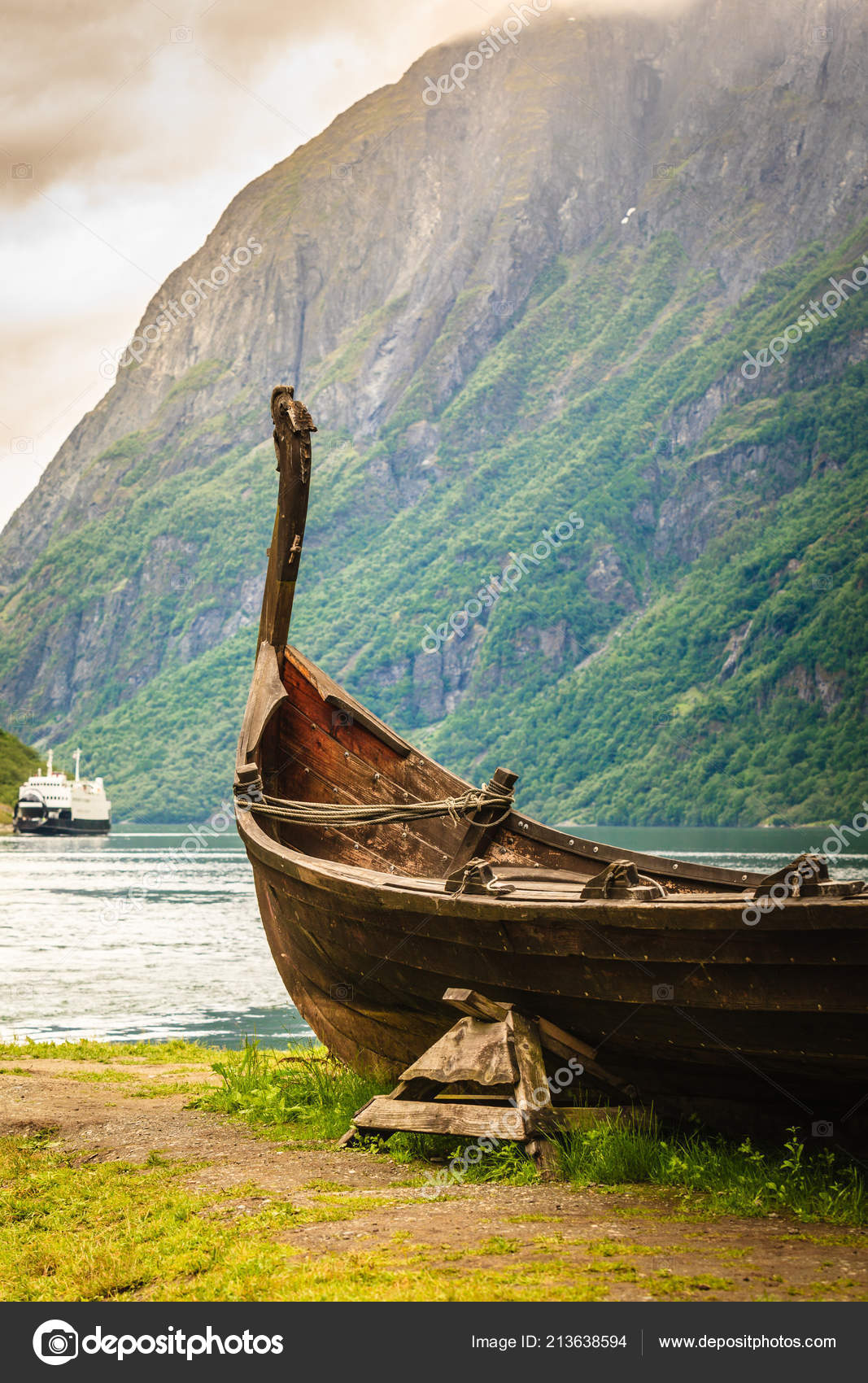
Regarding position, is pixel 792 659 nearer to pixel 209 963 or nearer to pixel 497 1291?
pixel 209 963

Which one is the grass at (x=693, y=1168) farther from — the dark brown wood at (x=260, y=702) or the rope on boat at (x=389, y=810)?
the dark brown wood at (x=260, y=702)

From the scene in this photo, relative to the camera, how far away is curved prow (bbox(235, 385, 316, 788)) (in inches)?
470

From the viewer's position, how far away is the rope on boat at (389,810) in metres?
8.15

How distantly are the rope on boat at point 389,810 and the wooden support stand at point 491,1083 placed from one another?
1498mm

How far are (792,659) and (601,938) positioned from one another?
15041 centimetres

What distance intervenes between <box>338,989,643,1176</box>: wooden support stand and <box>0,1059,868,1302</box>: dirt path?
0.90ft

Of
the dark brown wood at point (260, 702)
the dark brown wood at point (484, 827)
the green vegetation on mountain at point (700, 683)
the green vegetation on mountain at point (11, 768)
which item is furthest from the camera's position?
the green vegetation on mountain at point (700, 683)

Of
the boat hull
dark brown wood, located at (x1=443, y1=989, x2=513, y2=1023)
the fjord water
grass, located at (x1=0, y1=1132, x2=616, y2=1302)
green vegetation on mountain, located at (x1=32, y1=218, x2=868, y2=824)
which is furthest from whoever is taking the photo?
green vegetation on mountain, located at (x1=32, y1=218, x2=868, y2=824)

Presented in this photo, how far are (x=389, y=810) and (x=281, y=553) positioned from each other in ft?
16.7

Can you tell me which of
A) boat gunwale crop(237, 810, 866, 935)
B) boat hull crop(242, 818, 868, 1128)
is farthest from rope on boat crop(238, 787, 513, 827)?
boat hull crop(242, 818, 868, 1128)

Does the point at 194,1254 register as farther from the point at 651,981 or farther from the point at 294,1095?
the point at 294,1095
